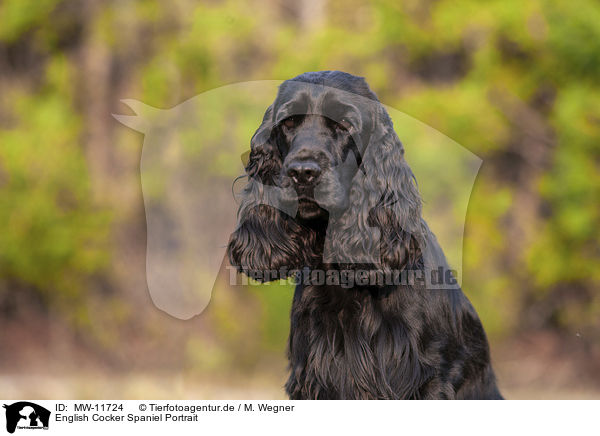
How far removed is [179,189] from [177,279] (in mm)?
1792

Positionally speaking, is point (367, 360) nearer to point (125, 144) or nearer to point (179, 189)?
point (179, 189)

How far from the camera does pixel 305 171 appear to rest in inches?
106

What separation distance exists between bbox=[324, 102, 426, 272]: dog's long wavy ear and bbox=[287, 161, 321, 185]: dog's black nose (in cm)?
32

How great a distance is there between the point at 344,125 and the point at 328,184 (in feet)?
0.89

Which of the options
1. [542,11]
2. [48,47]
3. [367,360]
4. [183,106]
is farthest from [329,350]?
[48,47]

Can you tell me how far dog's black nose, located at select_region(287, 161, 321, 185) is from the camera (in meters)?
2.70

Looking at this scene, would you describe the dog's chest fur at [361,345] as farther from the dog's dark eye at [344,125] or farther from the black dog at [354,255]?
the dog's dark eye at [344,125]

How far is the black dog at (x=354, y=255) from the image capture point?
9.39ft
